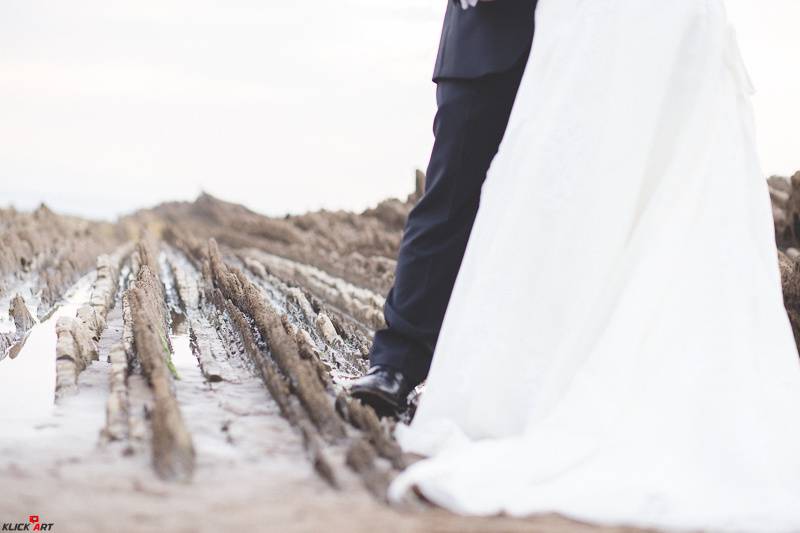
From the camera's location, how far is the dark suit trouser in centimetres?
293

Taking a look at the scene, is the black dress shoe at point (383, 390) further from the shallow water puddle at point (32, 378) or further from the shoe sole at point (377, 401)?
the shallow water puddle at point (32, 378)

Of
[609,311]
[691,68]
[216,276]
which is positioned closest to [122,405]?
[609,311]

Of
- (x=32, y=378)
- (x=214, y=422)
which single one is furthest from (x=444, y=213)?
(x=32, y=378)

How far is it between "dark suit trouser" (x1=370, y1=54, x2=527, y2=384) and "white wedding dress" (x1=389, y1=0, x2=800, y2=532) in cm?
27

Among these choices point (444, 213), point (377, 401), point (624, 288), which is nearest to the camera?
point (624, 288)

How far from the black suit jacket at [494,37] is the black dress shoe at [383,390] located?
3.19ft

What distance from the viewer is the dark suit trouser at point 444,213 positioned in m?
2.93

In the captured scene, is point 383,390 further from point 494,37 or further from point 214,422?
point 494,37

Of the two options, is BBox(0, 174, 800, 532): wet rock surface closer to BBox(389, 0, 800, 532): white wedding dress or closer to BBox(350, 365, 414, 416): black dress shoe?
BBox(350, 365, 414, 416): black dress shoe

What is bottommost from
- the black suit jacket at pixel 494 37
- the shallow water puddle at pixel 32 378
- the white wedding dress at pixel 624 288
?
the shallow water puddle at pixel 32 378

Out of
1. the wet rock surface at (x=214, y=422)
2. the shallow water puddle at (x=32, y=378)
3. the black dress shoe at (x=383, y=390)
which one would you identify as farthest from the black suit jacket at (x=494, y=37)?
the shallow water puddle at (x=32, y=378)

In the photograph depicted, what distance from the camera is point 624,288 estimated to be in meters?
2.43

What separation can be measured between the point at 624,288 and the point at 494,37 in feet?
3.12

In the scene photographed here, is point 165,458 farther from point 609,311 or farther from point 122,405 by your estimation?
point 609,311
